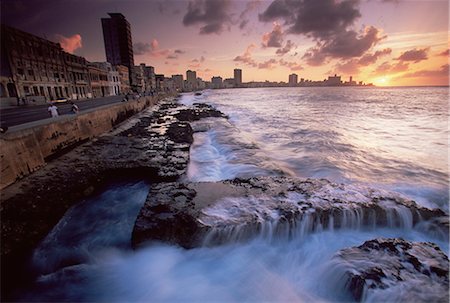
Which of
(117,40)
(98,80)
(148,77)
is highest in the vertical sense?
(117,40)

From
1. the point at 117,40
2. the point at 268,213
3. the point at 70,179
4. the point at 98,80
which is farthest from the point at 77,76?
the point at 117,40

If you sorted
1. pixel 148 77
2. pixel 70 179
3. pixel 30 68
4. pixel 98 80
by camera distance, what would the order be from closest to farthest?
pixel 70 179 < pixel 30 68 < pixel 98 80 < pixel 148 77

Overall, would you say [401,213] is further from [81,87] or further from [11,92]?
[81,87]

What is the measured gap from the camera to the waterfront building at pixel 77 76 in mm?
38156

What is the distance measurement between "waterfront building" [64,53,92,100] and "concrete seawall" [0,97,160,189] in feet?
105

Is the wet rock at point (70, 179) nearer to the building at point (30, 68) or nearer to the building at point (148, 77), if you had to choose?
the building at point (30, 68)

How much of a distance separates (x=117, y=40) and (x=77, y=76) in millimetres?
72940

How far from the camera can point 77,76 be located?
40.7 meters

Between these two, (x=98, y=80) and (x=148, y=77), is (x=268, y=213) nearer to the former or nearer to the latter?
(x=98, y=80)

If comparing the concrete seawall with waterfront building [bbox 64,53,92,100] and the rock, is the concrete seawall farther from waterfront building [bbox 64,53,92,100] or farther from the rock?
waterfront building [bbox 64,53,92,100]

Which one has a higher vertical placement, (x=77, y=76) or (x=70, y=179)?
(x=77, y=76)

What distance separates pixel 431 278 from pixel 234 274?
3.27 metres

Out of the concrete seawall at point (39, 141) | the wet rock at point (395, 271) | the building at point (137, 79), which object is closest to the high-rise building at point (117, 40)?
the building at point (137, 79)

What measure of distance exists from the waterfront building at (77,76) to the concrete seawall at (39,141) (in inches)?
1260
